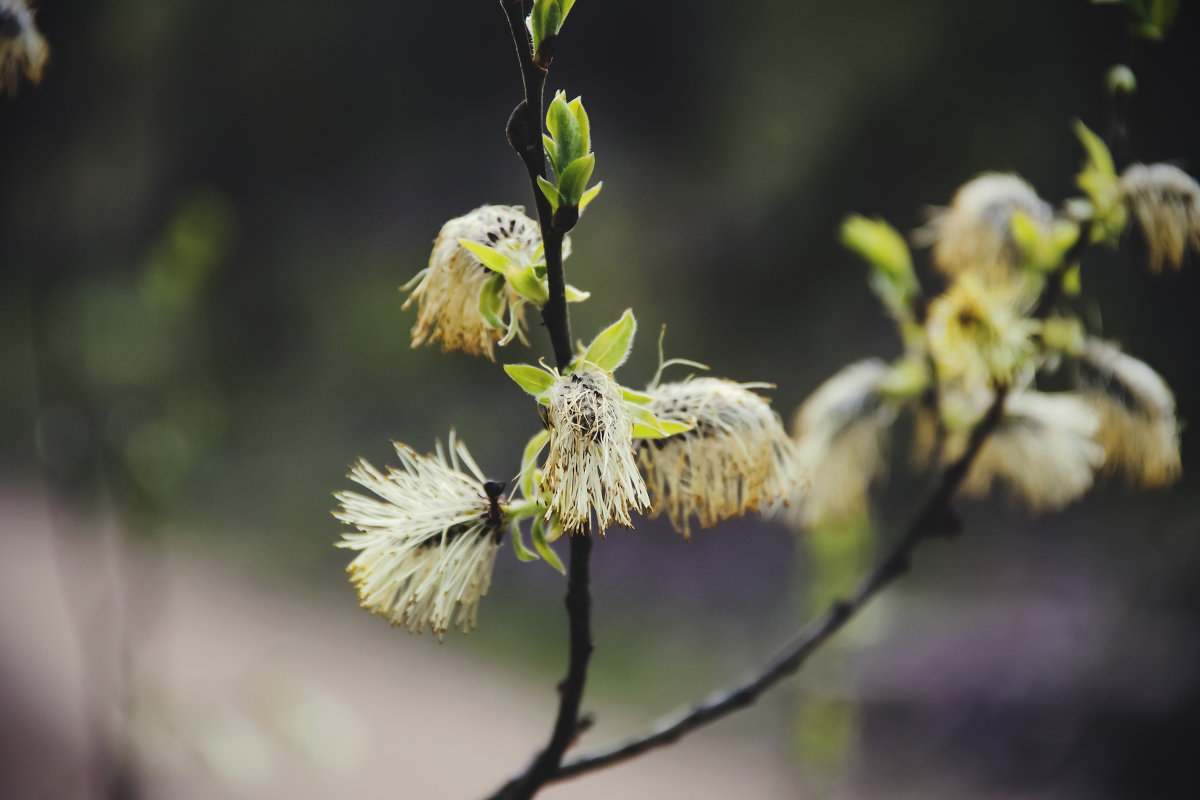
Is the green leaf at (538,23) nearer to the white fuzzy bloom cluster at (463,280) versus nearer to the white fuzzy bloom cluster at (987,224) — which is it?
the white fuzzy bloom cluster at (463,280)

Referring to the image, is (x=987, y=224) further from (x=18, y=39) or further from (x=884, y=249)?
(x=18, y=39)

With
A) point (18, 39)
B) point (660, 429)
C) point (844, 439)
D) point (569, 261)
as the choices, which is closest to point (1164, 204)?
point (844, 439)

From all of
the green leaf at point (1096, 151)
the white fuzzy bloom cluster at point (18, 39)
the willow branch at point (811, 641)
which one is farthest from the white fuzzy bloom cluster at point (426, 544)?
the green leaf at point (1096, 151)

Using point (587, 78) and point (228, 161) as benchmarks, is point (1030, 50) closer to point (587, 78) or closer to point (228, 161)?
point (587, 78)

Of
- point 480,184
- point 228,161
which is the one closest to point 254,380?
point 228,161

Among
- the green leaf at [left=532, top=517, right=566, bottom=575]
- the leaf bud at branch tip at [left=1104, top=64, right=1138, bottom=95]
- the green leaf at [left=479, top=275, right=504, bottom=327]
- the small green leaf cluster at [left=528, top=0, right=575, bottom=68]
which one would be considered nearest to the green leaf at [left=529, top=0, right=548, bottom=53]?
the small green leaf cluster at [left=528, top=0, right=575, bottom=68]
